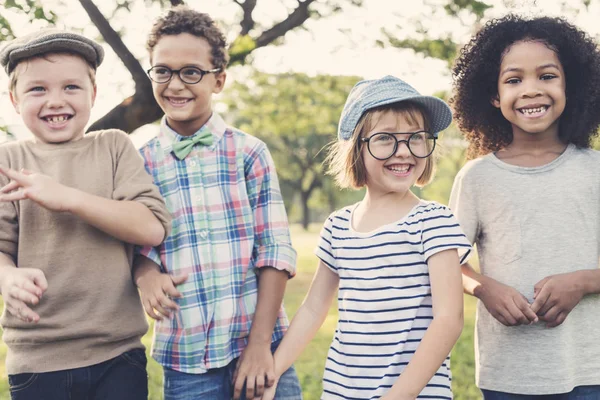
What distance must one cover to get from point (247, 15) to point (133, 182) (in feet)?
14.0

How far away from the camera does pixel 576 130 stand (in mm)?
2662

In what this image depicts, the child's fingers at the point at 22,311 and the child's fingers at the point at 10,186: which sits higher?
the child's fingers at the point at 10,186

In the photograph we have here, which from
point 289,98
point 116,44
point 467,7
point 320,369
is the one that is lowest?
point 320,369

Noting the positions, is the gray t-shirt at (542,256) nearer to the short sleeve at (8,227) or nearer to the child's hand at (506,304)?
the child's hand at (506,304)

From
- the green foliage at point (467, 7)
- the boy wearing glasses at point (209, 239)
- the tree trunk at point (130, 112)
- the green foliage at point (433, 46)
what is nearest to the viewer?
the boy wearing glasses at point (209, 239)

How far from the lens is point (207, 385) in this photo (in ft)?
8.34

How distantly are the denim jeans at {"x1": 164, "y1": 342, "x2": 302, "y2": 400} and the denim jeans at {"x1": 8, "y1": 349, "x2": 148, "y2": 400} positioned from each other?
20 centimetres

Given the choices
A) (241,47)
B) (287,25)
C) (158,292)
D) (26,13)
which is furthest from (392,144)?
(287,25)

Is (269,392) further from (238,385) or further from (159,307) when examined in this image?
(159,307)

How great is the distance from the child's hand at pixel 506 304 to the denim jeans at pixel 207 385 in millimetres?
757

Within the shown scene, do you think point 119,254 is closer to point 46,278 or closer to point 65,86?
point 46,278

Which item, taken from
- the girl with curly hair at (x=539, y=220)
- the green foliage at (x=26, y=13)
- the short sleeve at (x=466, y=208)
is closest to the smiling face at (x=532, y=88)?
the girl with curly hair at (x=539, y=220)

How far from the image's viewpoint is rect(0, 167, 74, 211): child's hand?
213 cm

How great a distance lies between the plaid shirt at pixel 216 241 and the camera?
2.54 meters
